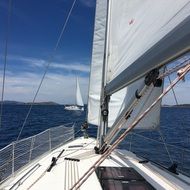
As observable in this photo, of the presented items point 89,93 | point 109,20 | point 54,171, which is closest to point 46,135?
point 89,93

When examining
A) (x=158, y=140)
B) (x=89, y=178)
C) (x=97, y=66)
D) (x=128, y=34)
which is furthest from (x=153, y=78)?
(x=158, y=140)

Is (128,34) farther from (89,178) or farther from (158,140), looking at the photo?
(158,140)

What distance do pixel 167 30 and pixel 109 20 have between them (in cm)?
323

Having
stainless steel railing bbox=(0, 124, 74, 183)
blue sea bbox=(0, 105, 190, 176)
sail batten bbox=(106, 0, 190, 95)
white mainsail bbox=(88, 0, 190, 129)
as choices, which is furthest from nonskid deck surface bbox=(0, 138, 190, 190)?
sail batten bbox=(106, 0, 190, 95)

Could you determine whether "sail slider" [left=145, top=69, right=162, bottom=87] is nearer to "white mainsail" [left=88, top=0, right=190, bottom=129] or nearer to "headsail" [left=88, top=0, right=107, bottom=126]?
"white mainsail" [left=88, top=0, right=190, bottom=129]

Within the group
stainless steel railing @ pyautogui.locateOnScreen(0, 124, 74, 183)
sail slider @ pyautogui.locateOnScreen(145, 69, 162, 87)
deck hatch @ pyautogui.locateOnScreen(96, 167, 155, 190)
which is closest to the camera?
sail slider @ pyautogui.locateOnScreen(145, 69, 162, 87)

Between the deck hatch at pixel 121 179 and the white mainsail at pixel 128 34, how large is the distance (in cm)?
109

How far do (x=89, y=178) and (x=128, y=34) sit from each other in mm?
2327

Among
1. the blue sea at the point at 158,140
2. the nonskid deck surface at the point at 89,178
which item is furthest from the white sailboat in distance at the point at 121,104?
the blue sea at the point at 158,140

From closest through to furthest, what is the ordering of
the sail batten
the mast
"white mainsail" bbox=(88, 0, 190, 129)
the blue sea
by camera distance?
1. the sail batten
2. "white mainsail" bbox=(88, 0, 190, 129)
3. the mast
4. the blue sea

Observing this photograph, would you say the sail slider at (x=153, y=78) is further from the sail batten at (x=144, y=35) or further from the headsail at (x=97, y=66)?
the headsail at (x=97, y=66)

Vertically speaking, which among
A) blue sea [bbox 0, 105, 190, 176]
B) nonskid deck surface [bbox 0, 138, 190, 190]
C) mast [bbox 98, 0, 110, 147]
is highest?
mast [bbox 98, 0, 110, 147]

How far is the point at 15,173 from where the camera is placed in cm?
585

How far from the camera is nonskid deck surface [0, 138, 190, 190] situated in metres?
4.52
